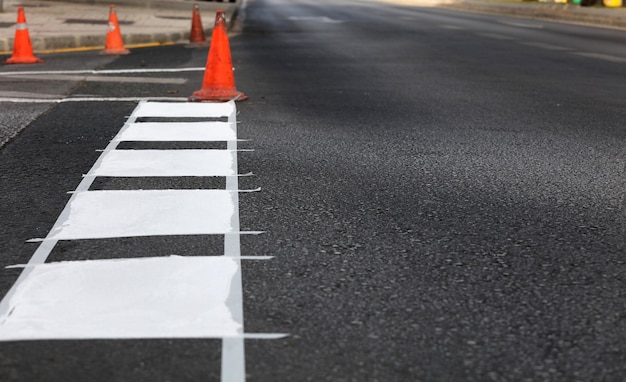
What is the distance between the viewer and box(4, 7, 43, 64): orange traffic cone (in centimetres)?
1379

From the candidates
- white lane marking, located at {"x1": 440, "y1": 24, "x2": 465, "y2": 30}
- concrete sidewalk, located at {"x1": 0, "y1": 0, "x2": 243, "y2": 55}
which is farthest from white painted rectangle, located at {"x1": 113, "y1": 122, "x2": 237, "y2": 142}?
white lane marking, located at {"x1": 440, "y1": 24, "x2": 465, "y2": 30}

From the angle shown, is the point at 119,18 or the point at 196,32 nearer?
the point at 196,32

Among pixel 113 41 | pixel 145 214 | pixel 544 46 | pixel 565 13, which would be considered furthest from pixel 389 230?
pixel 565 13

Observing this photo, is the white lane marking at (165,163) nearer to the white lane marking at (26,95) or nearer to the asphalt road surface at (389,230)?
the asphalt road surface at (389,230)

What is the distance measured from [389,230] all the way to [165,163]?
218 cm

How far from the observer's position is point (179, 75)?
41.0 feet

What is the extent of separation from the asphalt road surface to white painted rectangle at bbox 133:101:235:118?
204 mm

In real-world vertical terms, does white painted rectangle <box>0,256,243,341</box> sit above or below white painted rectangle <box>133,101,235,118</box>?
above

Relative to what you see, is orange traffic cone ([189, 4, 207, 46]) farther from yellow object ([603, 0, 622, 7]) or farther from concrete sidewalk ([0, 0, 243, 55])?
yellow object ([603, 0, 622, 7])

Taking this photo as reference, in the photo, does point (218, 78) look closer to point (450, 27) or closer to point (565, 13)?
point (450, 27)

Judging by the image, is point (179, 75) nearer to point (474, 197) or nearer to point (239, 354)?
point (474, 197)

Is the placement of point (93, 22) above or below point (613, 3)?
above

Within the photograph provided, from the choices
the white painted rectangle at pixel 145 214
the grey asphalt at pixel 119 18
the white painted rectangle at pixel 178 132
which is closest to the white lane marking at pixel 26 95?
the white painted rectangle at pixel 178 132

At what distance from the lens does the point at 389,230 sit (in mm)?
4922
